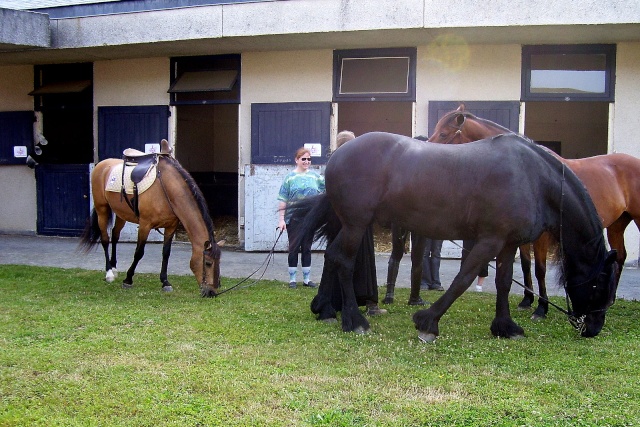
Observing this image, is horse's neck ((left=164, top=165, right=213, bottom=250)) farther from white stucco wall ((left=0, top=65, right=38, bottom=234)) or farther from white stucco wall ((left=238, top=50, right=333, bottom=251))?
white stucco wall ((left=0, top=65, right=38, bottom=234))

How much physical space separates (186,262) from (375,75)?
4.36m

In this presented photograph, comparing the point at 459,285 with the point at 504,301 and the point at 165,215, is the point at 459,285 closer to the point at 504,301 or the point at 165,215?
the point at 504,301

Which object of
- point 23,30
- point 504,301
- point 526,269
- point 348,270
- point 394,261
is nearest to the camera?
point 504,301

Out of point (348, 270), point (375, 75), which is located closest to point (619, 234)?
point (348, 270)

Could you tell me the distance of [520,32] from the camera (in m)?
8.73

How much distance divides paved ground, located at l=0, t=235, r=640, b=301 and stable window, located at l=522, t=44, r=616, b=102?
109 inches

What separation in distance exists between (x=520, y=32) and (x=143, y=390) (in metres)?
7.62

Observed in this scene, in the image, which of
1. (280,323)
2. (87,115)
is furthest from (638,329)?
(87,115)

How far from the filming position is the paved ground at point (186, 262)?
7.86 m

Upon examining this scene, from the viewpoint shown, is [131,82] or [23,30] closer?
[23,30]

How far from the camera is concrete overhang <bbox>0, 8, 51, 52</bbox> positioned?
994 cm

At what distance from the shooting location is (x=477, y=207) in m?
4.61

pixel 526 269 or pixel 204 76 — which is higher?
pixel 204 76

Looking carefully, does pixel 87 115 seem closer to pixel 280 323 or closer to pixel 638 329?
pixel 280 323
